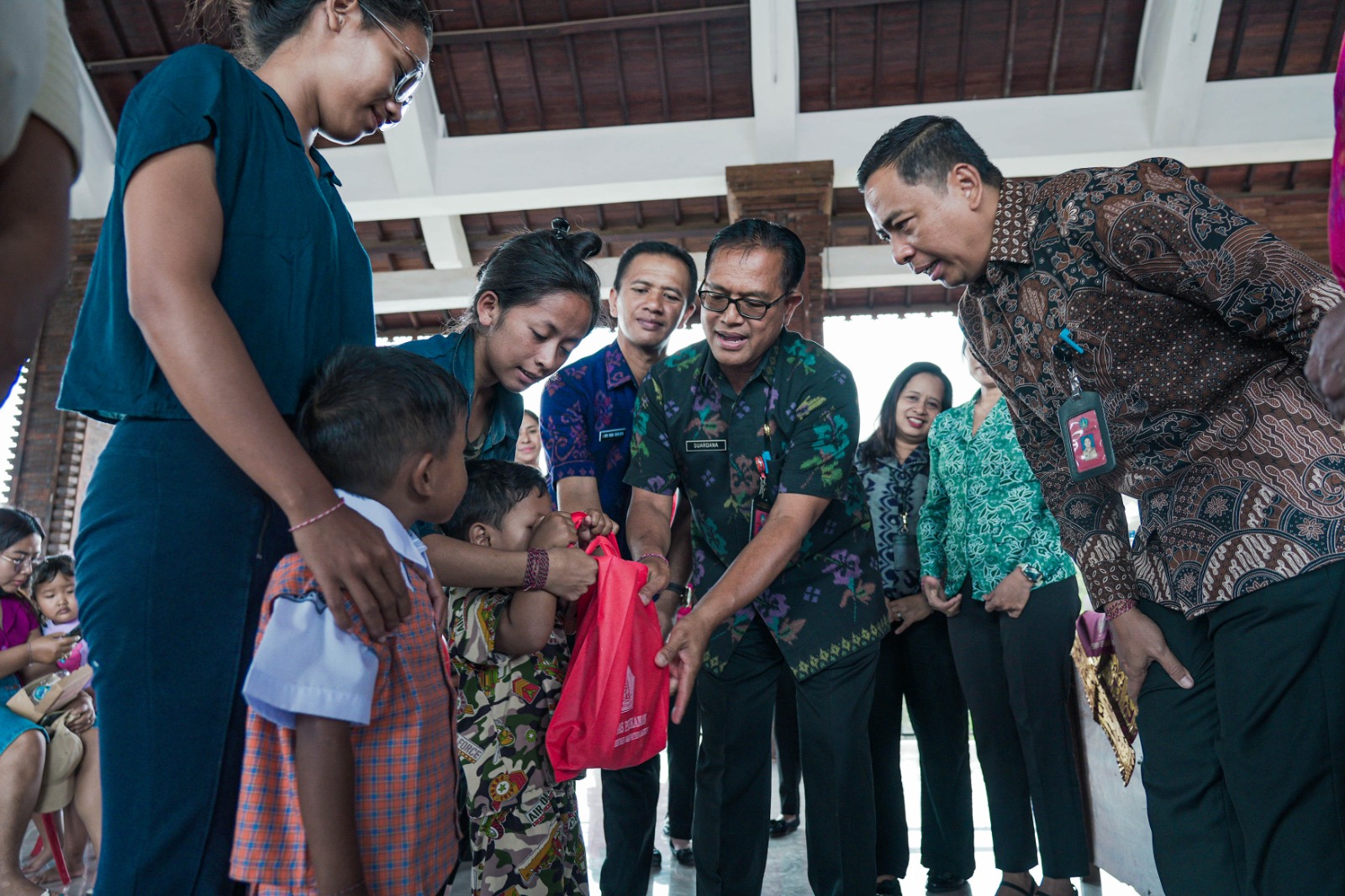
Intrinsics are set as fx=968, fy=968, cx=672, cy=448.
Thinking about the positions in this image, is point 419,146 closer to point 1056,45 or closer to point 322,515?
point 1056,45

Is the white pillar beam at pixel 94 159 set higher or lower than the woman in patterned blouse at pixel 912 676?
higher

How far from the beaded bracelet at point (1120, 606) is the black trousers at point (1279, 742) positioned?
189 millimetres

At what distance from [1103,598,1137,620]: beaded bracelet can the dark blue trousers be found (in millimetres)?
1503

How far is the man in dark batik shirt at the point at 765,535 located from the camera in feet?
7.09

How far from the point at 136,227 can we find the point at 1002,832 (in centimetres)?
265

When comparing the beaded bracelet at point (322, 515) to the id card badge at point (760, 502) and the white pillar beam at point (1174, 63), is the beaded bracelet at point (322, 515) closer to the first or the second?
the id card badge at point (760, 502)

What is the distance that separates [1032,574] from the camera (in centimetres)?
280

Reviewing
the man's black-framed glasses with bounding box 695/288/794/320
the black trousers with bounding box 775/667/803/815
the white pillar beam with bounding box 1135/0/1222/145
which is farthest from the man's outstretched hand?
the white pillar beam with bounding box 1135/0/1222/145

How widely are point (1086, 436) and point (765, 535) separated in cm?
67

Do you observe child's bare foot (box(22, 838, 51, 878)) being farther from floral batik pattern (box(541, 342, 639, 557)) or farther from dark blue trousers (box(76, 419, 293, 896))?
dark blue trousers (box(76, 419, 293, 896))

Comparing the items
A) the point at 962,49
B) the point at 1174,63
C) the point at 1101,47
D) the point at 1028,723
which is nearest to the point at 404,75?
the point at 1028,723

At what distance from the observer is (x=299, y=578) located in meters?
1.09

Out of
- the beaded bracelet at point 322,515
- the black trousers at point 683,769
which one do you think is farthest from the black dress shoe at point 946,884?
the beaded bracelet at point 322,515

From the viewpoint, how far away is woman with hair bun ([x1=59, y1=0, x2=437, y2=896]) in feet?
3.19
